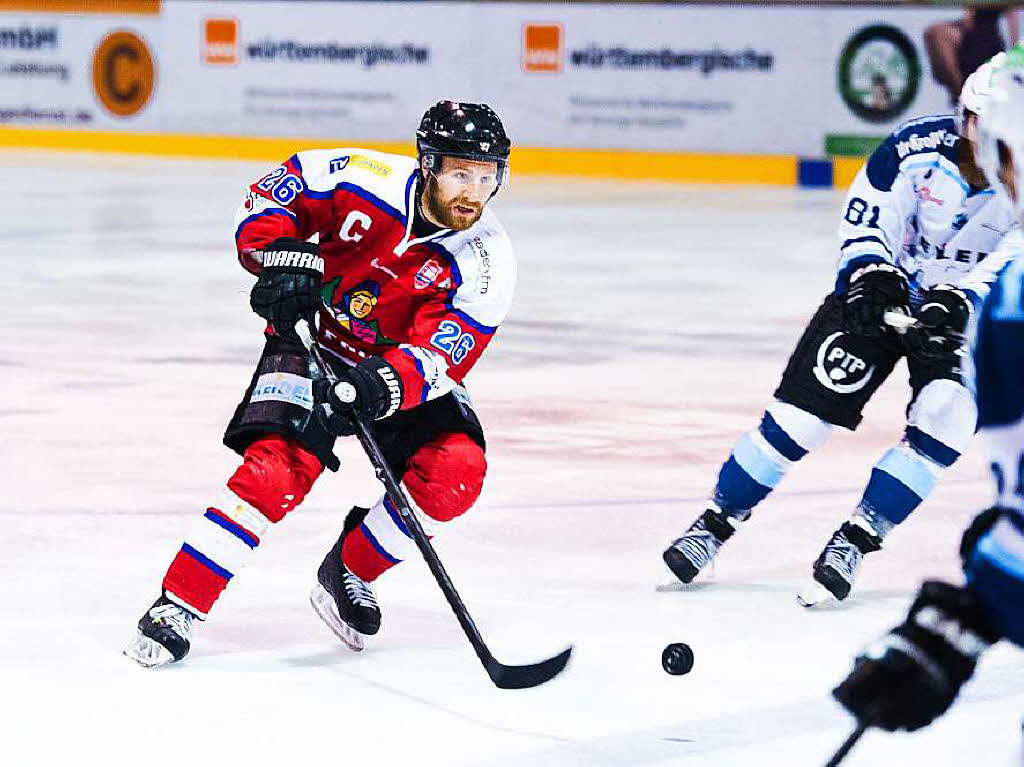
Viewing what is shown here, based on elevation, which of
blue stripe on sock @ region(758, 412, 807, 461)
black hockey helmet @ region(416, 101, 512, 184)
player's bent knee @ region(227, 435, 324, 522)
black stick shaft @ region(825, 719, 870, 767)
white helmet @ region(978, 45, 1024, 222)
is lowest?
blue stripe on sock @ region(758, 412, 807, 461)

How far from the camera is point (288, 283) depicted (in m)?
3.16

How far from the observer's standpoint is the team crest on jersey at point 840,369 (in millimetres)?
3754

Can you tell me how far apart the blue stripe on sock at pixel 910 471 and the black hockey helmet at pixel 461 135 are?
101 centimetres

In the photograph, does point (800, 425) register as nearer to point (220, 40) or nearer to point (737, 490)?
point (737, 490)

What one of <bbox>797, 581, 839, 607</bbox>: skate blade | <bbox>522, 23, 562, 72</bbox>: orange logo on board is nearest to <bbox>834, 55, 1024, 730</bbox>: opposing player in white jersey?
<bbox>797, 581, 839, 607</bbox>: skate blade

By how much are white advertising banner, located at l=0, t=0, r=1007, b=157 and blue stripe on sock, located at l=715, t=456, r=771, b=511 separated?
31.1 feet

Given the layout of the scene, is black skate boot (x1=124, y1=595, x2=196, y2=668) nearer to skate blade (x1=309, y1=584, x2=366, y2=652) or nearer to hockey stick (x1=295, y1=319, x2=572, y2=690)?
skate blade (x1=309, y1=584, x2=366, y2=652)

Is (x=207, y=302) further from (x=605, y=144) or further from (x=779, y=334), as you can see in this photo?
(x=605, y=144)

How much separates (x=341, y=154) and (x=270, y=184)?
0.14 m

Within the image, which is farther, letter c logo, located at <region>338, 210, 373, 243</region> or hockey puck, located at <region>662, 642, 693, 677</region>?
letter c logo, located at <region>338, 210, 373, 243</region>

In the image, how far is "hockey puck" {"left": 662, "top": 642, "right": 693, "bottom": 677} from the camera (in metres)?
3.23

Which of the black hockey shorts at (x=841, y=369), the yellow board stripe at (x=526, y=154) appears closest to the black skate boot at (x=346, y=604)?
the black hockey shorts at (x=841, y=369)

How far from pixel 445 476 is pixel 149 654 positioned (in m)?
0.53

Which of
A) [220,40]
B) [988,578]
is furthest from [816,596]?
[220,40]
